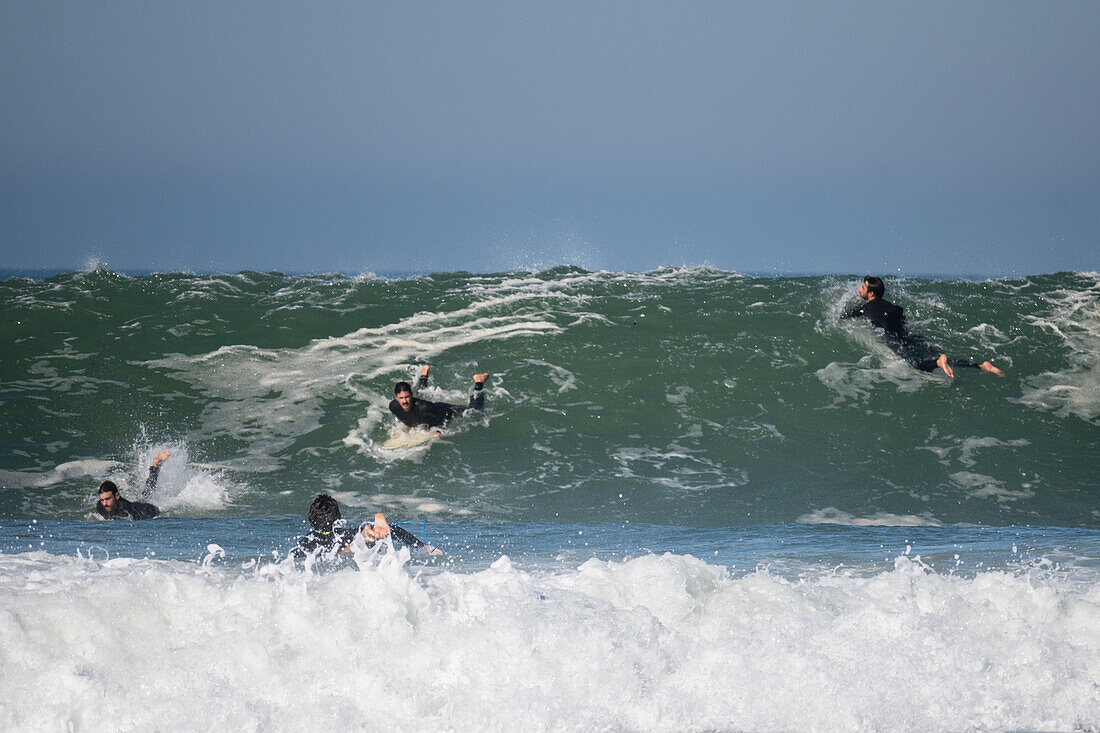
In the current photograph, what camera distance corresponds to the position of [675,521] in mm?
9203

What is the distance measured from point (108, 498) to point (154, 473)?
1.08 meters

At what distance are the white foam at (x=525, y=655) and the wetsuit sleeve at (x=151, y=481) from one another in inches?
198

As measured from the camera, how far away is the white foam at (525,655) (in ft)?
13.9

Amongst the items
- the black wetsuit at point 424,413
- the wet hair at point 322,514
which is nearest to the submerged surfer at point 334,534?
the wet hair at point 322,514

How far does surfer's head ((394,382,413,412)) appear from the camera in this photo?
1166 centimetres

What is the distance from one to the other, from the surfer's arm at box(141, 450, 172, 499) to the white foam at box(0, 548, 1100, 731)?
505 cm

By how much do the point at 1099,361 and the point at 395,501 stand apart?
38.4 feet

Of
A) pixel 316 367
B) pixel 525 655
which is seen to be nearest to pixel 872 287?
pixel 316 367

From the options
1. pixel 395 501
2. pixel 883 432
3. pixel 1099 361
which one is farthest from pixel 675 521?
pixel 1099 361

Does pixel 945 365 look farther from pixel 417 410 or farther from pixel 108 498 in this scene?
pixel 108 498

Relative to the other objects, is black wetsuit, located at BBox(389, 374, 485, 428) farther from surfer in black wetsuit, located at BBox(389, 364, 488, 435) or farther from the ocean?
the ocean

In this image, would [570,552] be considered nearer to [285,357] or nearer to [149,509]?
[149,509]

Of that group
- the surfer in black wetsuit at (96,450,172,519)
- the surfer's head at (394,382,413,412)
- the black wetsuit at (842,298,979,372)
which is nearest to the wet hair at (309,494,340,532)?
the surfer in black wetsuit at (96,450,172,519)

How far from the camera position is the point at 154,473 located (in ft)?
33.6
